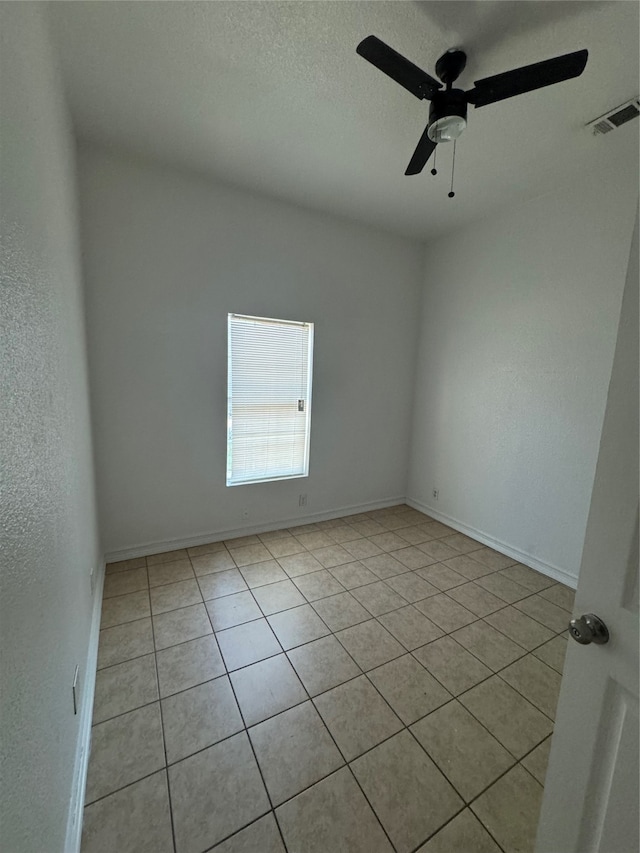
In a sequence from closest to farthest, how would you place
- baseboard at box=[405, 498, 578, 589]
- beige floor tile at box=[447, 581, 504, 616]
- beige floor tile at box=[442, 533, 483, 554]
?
beige floor tile at box=[447, 581, 504, 616]
baseboard at box=[405, 498, 578, 589]
beige floor tile at box=[442, 533, 483, 554]

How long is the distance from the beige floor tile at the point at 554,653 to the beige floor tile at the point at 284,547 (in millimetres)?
1768

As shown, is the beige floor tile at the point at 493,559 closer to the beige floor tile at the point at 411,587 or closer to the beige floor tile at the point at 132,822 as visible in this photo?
the beige floor tile at the point at 411,587

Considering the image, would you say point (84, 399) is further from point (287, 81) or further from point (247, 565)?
point (287, 81)

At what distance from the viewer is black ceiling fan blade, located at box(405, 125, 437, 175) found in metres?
1.72

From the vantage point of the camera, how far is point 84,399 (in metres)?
2.07

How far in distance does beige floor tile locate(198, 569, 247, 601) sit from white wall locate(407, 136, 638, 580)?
2.27m

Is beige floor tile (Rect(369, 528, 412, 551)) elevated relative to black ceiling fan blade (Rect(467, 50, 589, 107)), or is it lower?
lower

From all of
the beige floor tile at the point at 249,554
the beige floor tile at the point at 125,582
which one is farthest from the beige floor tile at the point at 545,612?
the beige floor tile at the point at 125,582

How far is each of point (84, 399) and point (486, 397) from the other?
127 inches

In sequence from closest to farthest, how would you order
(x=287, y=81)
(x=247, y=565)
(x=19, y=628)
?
1. (x=19, y=628)
2. (x=287, y=81)
3. (x=247, y=565)

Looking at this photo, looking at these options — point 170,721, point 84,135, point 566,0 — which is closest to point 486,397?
point 566,0

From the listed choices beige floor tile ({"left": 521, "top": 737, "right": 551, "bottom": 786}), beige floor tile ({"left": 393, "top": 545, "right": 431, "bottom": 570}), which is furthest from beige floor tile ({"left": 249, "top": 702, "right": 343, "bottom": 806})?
beige floor tile ({"left": 393, "top": 545, "right": 431, "bottom": 570})

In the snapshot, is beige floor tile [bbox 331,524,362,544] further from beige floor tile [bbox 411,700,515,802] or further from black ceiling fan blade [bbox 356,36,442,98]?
black ceiling fan blade [bbox 356,36,442,98]

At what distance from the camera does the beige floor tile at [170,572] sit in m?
2.49
